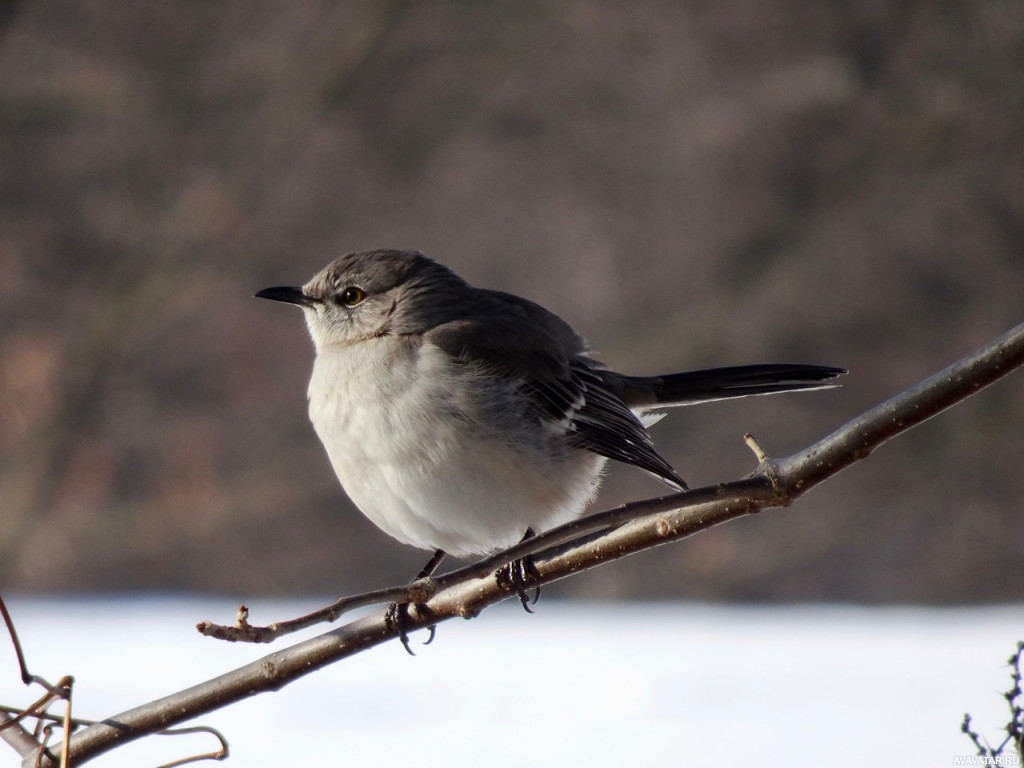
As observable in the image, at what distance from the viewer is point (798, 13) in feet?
9.02

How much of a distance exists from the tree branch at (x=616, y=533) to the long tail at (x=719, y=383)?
680 millimetres

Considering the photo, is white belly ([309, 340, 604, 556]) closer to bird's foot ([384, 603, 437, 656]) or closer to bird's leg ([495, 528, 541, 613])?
bird's leg ([495, 528, 541, 613])

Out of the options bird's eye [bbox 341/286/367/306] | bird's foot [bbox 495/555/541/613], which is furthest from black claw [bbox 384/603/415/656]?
bird's eye [bbox 341/286/367/306]

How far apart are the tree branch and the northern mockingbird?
53cm

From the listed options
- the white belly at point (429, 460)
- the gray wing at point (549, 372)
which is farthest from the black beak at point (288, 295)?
the gray wing at point (549, 372)

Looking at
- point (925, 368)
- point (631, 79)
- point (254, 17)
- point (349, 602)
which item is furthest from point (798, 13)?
point (349, 602)

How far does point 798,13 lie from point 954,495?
4.70 ft

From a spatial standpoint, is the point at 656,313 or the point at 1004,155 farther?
the point at 656,313

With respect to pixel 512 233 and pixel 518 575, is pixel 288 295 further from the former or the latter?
pixel 512 233

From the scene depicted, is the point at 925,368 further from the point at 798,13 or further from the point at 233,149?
the point at 233,149

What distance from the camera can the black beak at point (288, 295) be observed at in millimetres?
1835

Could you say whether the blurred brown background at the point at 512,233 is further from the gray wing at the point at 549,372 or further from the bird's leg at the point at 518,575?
the bird's leg at the point at 518,575

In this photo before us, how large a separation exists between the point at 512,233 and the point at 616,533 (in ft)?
6.68

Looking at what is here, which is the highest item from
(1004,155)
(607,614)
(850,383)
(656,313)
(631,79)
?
(631,79)
